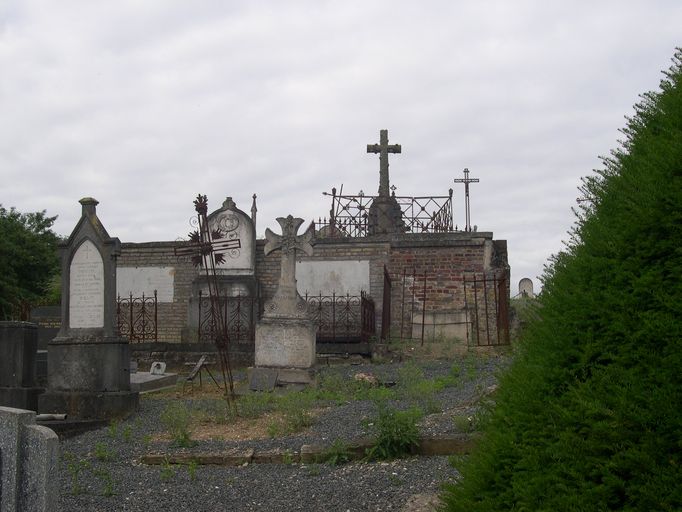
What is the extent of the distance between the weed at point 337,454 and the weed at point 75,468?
186cm

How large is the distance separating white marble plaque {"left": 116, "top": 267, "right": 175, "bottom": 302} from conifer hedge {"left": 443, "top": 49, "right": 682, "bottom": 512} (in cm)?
1563

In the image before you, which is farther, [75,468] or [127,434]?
[127,434]

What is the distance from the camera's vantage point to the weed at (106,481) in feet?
18.0

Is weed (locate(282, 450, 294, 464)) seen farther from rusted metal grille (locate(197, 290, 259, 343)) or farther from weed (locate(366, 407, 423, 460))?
rusted metal grille (locate(197, 290, 259, 343))

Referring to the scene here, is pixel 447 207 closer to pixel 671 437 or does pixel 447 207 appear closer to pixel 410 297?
pixel 410 297

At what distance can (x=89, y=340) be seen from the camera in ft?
29.9

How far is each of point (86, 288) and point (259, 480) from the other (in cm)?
475

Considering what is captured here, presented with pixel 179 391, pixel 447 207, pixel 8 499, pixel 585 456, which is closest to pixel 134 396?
pixel 179 391

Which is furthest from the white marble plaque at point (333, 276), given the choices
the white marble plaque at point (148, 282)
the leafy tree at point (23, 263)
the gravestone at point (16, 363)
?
the leafy tree at point (23, 263)

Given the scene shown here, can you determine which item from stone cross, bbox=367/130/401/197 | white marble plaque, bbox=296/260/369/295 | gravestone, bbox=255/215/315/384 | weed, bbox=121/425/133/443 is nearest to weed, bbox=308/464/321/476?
weed, bbox=121/425/133/443

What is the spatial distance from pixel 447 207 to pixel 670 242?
792 inches

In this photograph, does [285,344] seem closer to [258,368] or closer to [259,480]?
[258,368]

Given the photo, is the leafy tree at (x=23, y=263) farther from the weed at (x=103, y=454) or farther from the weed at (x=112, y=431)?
the weed at (x=103, y=454)

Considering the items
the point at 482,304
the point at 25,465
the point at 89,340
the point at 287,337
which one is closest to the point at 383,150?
the point at 482,304
